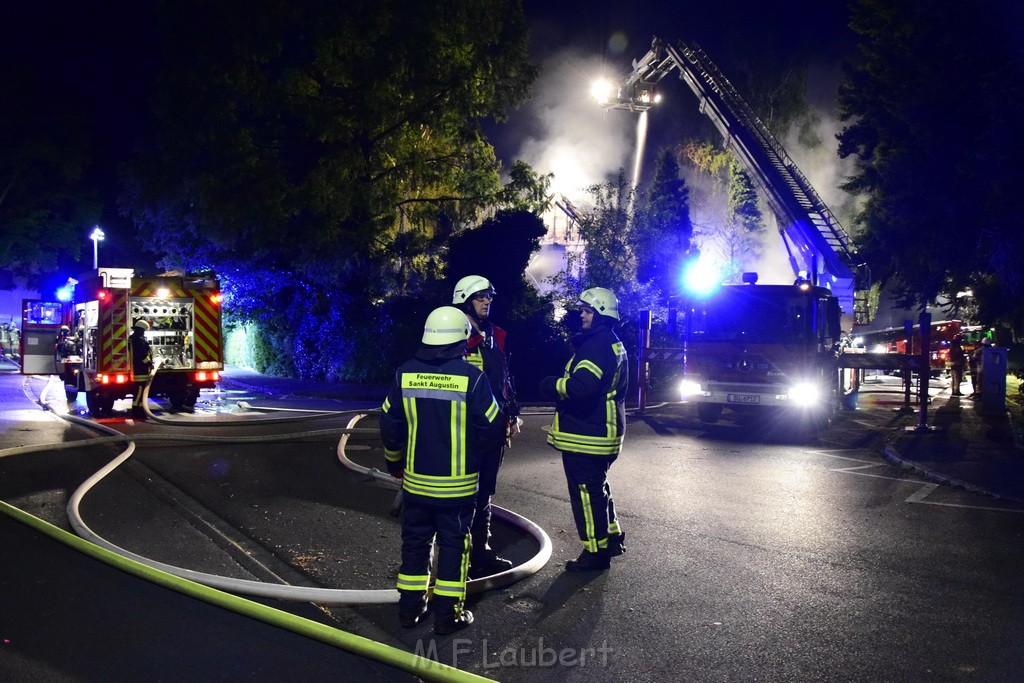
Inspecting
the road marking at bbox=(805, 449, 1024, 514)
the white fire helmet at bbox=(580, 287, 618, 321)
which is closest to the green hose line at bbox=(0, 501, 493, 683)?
the white fire helmet at bbox=(580, 287, 618, 321)

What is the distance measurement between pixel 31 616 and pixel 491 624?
8.53 ft

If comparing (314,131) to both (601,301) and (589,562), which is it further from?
(589,562)

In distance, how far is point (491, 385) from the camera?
536 cm

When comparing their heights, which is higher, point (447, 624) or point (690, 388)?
point (690, 388)

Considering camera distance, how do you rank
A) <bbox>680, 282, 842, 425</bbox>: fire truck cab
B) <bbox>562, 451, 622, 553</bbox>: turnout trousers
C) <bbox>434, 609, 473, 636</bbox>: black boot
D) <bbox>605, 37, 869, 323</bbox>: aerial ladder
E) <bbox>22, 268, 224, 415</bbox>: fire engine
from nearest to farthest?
<bbox>434, 609, 473, 636</bbox>: black boot < <bbox>562, 451, 622, 553</bbox>: turnout trousers < <bbox>680, 282, 842, 425</bbox>: fire truck cab < <bbox>22, 268, 224, 415</bbox>: fire engine < <bbox>605, 37, 869, 323</bbox>: aerial ladder

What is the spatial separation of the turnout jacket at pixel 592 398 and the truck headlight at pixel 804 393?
8.51m

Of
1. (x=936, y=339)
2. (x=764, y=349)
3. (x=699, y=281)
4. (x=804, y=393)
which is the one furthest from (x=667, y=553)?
(x=936, y=339)

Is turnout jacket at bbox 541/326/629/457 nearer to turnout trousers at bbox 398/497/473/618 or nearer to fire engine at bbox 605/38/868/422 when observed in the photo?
turnout trousers at bbox 398/497/473/618

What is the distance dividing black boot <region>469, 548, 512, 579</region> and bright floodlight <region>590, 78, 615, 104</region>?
2069 inches

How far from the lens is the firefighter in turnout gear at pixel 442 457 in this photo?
14.3 ft

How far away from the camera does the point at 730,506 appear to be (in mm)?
7688

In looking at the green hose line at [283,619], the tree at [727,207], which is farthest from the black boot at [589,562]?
the tree at [727,207]

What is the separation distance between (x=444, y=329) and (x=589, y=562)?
215 cm

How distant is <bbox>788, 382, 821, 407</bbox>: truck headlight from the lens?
13.2 m
